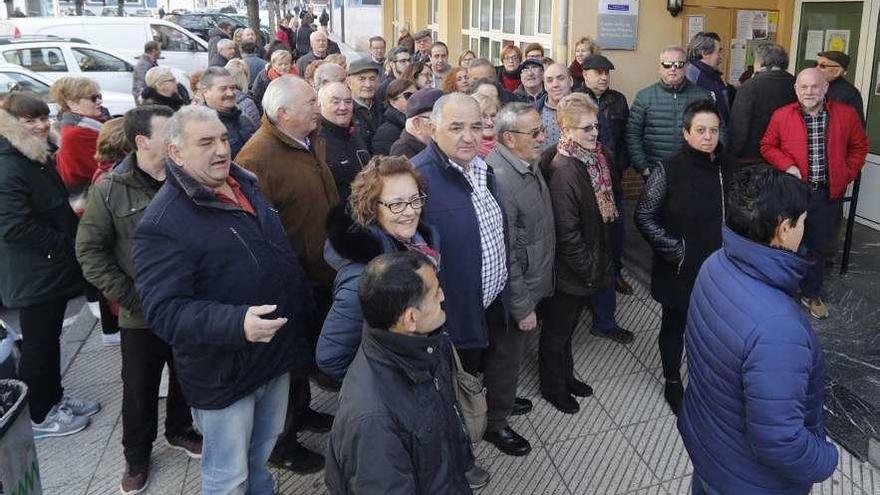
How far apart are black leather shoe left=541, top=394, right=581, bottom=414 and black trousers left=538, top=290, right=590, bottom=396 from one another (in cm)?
3

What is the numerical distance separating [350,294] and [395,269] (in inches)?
17.5

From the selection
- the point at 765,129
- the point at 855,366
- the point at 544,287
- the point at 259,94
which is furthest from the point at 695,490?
the point at 259,94

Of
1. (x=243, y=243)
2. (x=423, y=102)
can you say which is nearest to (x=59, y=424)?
(x=243, y=243)

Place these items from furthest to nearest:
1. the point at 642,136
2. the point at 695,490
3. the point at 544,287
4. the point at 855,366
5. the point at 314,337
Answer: the point at 642,136
the point at 855,366
the point at 544,287
the point at 314,337
the point at 695,490

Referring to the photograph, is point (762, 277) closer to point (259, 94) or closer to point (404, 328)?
point (404, 328)

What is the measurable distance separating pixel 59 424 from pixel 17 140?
1.61 metres

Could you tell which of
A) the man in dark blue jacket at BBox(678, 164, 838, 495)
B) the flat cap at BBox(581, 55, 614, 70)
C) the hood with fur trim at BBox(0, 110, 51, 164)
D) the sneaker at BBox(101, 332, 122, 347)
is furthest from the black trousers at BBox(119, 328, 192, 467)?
the flat cap at BBox(581, 55, 614, 70)

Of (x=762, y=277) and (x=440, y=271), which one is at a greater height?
(x=762, y=277)

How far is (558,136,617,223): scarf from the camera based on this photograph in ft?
12.1

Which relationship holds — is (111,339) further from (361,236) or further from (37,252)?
(361,236)

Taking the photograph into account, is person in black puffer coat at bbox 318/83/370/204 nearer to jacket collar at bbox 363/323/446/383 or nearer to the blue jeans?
the blue jeans

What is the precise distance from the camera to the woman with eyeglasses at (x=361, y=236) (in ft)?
7.98

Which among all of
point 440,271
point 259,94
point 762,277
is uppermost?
point 259,94

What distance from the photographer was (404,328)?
2033mm
